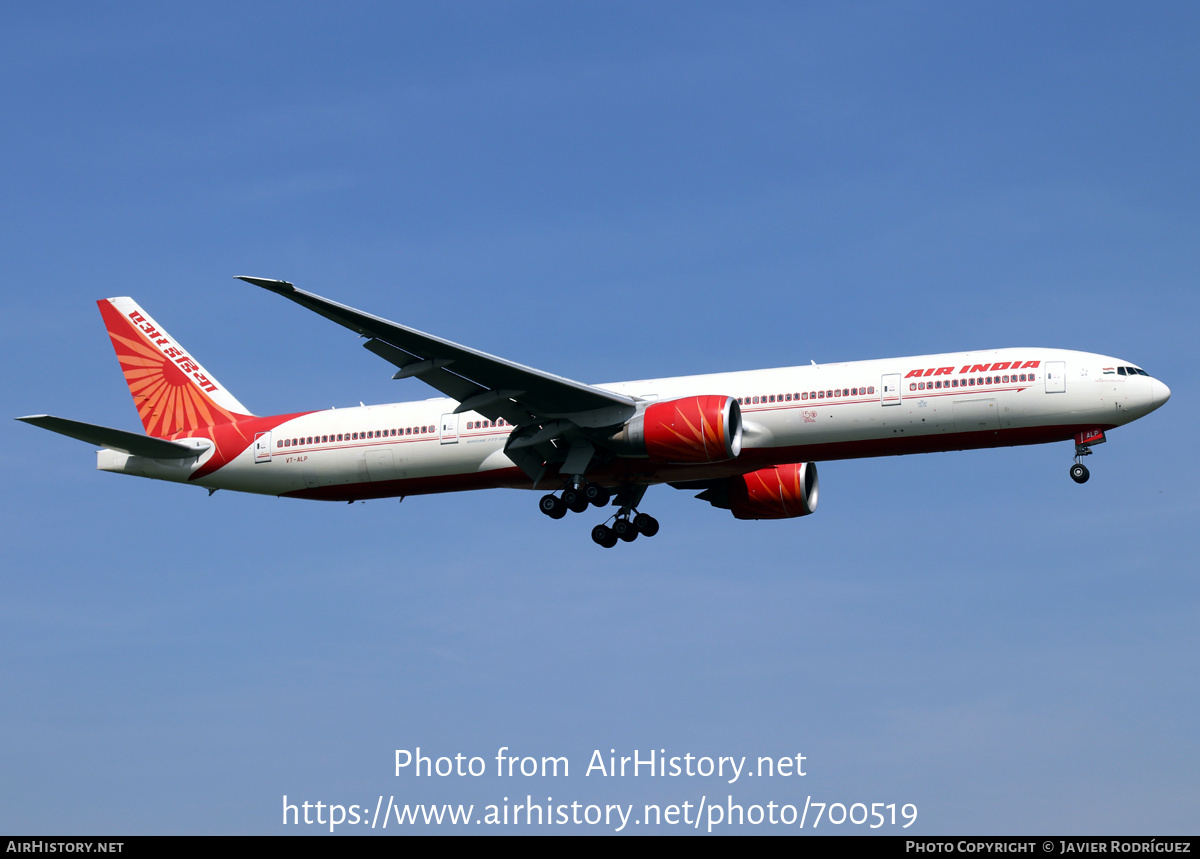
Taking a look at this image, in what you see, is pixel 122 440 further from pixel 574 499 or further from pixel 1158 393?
pixel 1158 393

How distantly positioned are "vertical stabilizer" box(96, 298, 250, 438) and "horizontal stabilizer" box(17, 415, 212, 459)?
5.57 feet

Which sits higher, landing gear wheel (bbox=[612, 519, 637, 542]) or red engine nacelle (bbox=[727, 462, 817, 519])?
red engine nacelle (bbox=[727, 462, 817, 519])

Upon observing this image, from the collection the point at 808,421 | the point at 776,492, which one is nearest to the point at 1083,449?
the point at 808,421

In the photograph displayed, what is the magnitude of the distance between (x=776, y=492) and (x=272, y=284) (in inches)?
703

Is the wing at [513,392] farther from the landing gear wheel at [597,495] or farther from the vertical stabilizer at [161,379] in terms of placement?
the vertical stabilizer at [161,379]

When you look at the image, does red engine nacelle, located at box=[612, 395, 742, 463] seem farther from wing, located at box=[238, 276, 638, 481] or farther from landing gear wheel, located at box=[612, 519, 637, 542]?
landing gear wheel, located at box=[612, 519, 637, 542]

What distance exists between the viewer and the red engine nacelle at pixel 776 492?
42969 mm

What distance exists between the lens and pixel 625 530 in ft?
140

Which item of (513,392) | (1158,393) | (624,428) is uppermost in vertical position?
(1158,393)

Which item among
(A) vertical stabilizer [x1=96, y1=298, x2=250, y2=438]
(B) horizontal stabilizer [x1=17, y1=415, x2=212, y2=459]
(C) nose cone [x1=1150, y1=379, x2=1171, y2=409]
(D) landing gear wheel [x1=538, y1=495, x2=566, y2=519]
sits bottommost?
(D) landing gear wheel [x1=538, y1=495, x2=566, y2=519]

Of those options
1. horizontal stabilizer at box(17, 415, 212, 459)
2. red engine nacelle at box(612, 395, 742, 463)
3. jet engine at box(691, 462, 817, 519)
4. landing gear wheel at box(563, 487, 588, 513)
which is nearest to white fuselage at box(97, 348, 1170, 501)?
landing gear wheel at box(563, 487, 588, 513)

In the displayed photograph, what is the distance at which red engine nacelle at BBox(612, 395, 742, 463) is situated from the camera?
1451 inches

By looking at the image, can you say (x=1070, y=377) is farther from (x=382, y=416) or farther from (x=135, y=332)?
(x=135, y=332)
